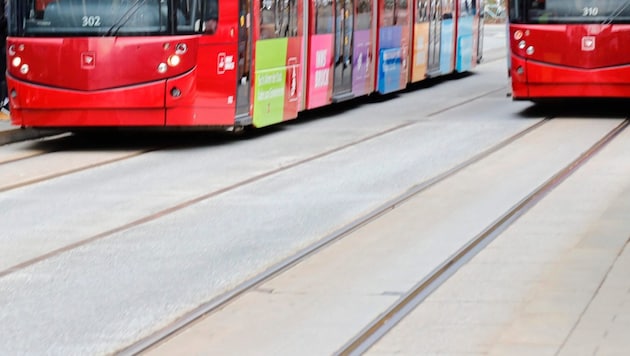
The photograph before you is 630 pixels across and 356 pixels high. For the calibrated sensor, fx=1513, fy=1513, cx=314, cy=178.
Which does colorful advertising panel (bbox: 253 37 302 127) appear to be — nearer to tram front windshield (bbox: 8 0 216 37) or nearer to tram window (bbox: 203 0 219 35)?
tram window (bbox: 203 0 219 35)

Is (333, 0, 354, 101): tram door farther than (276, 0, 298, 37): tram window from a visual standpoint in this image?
Yes

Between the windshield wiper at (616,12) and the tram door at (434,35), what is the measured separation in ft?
27.5

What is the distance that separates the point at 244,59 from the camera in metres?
17.2

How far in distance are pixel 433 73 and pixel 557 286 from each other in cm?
2039

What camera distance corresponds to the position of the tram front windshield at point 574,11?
19.7 meters

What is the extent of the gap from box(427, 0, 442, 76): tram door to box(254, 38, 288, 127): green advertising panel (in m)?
9.62

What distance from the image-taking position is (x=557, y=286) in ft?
26.8

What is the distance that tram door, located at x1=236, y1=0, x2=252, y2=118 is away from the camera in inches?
670

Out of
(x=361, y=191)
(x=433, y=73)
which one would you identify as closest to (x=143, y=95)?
(x=361, y=191)

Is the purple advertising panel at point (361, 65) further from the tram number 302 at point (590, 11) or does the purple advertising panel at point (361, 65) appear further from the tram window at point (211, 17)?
the tram window at point (211, 17)

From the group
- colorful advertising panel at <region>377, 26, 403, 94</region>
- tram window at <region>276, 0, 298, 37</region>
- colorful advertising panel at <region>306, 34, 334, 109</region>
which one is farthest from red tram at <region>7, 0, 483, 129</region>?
colorful advertising panel at <region>377, 26, 403, 94</region>

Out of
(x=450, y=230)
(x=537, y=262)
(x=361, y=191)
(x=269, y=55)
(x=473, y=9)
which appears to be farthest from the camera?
(x=473, y=9)

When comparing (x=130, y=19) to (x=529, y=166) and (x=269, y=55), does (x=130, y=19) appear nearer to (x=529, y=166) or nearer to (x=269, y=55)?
(x=269, y=55)

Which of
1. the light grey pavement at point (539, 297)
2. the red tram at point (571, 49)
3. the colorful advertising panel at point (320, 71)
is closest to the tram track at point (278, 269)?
the light grey pavement at point (539, 297)
